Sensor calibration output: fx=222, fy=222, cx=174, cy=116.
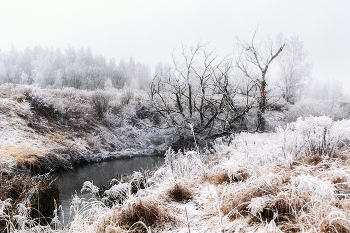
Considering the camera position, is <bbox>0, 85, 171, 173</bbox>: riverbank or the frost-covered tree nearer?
<bbox>0, 85, 171, 173</bbox>: riverbank

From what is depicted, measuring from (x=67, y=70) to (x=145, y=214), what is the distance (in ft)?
147

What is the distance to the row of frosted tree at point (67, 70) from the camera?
38312mm

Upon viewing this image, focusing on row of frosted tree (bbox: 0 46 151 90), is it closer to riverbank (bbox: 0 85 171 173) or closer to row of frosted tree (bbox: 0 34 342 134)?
row of frosted tree (bbox: 0 34 342 134)

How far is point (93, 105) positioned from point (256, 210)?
19725 millimetres

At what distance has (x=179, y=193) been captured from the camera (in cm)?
317

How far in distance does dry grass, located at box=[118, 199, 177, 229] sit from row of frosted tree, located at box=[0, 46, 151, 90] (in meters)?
31.5

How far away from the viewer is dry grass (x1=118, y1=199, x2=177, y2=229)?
231cm

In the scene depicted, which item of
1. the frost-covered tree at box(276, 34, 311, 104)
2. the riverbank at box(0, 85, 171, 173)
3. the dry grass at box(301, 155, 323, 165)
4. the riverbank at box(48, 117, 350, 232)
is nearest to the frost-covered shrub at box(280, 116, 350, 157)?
the dry grass at box(301, 155, 323, 165)

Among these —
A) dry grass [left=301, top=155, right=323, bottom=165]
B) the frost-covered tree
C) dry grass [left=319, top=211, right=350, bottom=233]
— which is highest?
the frost-covered tree

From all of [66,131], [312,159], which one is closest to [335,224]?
[312,159]

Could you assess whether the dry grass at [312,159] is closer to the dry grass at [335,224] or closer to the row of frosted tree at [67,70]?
the dry grass at [335,224]

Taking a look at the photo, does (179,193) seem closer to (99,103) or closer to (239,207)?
(239,207)

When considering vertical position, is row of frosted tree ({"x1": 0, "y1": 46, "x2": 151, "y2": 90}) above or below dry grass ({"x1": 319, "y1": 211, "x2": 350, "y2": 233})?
above

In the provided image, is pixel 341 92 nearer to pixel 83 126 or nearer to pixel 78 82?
pixel 83 126
